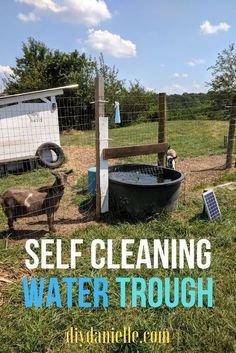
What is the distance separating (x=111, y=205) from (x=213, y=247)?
5.84 feet

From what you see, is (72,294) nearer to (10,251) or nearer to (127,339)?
(127,339)

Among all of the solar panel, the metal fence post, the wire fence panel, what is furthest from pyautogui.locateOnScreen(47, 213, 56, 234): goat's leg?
the solar panel

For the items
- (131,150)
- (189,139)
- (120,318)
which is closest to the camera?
(120,318)

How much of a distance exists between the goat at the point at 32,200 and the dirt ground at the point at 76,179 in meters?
0.29

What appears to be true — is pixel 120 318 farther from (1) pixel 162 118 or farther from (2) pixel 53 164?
(2) pixel 53 164

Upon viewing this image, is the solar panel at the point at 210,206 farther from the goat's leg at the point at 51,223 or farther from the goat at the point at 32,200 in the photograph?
the goat's leg at the point at 51,223

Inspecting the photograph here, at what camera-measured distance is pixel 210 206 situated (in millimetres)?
4637

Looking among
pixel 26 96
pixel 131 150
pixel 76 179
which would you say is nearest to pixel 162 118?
pixel 131 150

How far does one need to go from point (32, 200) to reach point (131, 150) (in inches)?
66.7

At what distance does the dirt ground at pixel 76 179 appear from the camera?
4.62 metres

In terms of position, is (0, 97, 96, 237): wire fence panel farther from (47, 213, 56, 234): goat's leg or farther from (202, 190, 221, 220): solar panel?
(202, 190, 221, 220): solar panel

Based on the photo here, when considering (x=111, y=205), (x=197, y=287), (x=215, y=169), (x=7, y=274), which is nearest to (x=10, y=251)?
(x=7, y=274)

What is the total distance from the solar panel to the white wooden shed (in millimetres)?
6173

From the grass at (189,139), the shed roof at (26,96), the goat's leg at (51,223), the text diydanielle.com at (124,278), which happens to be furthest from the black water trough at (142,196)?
the grass at (189,139)
